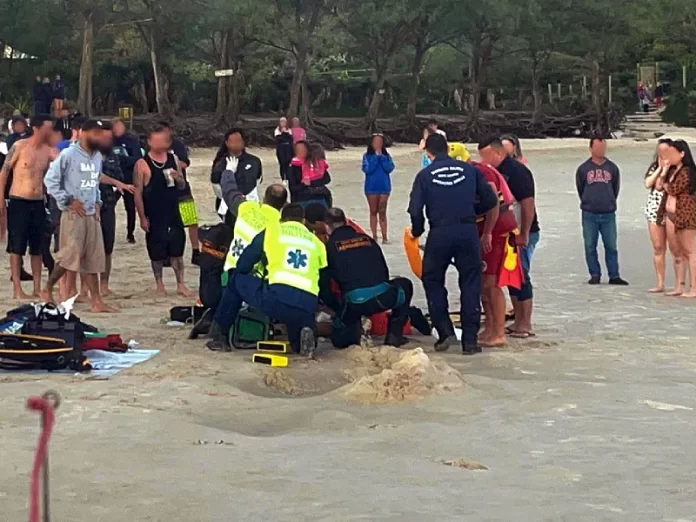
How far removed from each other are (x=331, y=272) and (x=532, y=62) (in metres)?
53.9

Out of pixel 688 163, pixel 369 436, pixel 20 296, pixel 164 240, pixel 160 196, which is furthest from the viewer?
pixel 688 163

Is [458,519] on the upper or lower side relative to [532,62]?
lower

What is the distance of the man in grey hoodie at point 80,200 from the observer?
1088 centimetres

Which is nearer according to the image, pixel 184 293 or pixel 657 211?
pixel 184 293

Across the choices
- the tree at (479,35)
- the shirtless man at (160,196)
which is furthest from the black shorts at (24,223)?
the tree at (479,35)

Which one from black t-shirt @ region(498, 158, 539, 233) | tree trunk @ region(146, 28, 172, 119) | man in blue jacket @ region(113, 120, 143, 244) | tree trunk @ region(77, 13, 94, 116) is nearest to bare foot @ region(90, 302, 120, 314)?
man in blue jacket @ region(113, 120, 143, 244)

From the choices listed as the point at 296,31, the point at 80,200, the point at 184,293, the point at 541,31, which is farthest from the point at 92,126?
the point at 541,31

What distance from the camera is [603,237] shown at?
14.6 metres

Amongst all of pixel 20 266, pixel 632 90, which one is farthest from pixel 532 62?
pixel 20 266

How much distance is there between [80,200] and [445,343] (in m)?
3.41

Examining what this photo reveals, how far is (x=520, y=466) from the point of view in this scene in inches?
257

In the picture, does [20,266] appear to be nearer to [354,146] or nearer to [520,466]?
[520,466]

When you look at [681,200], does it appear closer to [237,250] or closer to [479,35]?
[237,250]

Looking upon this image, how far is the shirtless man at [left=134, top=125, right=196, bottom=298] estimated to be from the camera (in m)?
12.2
